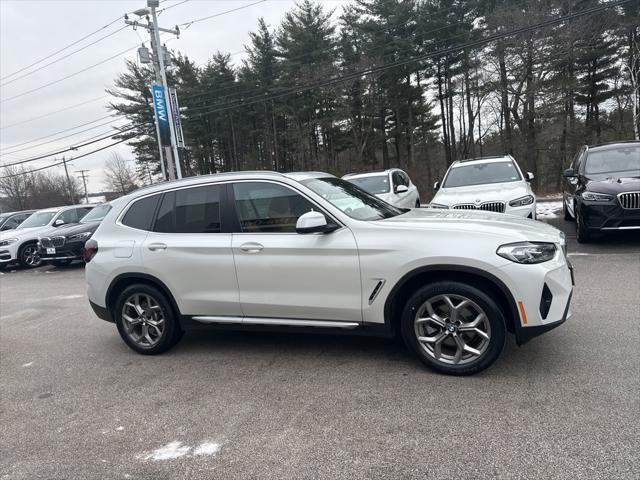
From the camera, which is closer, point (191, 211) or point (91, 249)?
point (191, 211)

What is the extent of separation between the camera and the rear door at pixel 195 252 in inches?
166

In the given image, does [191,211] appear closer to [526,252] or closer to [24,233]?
[526,252]

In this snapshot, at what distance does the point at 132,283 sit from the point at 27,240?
11.9 m

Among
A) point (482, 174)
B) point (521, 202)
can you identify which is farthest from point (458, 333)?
point (482, 174)

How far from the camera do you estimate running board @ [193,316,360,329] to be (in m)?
3.84

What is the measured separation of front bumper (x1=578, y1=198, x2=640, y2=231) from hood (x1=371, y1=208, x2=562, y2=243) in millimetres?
4703

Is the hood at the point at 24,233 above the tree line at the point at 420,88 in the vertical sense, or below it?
below

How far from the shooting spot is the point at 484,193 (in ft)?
28.0

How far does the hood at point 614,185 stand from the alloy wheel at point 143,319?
7419mm

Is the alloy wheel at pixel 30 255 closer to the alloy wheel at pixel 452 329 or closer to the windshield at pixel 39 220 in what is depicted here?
the windshield at pixel 39 220

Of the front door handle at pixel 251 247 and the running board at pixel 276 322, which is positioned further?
the front door handle at pixel 251 247

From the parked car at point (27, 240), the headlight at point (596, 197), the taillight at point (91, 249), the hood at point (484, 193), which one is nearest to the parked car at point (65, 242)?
the parked car at point (27, 240)

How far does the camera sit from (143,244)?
15.0ft

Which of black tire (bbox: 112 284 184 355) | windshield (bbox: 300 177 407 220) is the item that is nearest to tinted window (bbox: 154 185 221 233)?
black tire (bbox: 112 284 184 355)
